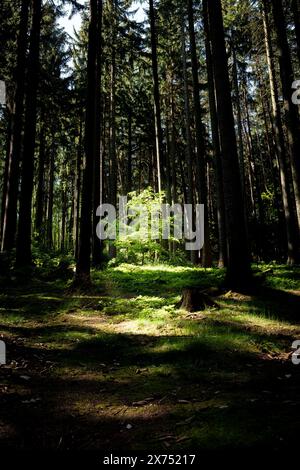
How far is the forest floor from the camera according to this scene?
3.41 meters

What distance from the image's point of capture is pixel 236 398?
4055 millimetres

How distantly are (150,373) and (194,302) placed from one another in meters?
3.02

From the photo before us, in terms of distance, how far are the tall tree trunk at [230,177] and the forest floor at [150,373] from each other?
2.20 ft

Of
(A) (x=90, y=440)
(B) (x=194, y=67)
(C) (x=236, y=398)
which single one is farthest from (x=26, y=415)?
(B) (x=194, y=67)

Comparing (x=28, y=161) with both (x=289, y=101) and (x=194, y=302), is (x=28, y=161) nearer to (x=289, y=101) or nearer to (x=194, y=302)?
(x=194, y=302)

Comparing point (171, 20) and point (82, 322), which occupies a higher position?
point (171, 20)

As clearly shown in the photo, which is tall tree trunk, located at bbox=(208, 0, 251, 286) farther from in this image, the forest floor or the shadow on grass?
the shadow on grass

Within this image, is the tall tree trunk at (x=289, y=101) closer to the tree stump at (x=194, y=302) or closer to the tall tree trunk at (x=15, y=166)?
the tree stump at (x=194, y=302)

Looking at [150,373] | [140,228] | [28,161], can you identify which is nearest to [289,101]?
[140,228]

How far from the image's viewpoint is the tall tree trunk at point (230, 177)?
347 inches

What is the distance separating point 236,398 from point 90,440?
1583 mm

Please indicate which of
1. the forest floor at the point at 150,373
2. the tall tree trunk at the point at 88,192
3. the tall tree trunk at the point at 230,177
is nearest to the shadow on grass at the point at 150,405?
the forest floor at the point at 150,373

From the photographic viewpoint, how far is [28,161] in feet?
46.9
